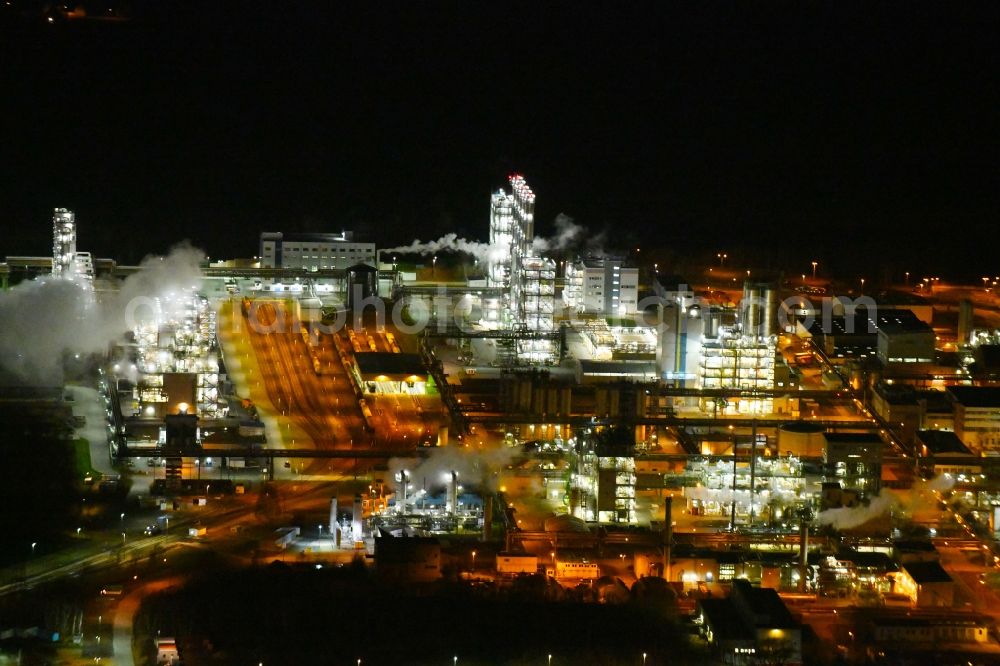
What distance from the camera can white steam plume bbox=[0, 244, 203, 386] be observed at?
45.0ft

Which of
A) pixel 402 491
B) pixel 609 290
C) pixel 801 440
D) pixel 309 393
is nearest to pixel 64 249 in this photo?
pixel 309 393

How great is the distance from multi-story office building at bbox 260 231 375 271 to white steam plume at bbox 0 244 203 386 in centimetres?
160

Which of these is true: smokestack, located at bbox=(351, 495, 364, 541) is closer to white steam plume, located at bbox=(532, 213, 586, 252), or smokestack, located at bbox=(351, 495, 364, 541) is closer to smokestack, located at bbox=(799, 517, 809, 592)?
smokestack, located at bbox=(799, 517, 809, 592)

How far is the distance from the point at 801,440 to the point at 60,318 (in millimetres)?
6070

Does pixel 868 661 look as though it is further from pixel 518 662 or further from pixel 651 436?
pixel 651 436

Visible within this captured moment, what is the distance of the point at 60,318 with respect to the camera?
47.5ft

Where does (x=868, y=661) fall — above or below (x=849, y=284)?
below

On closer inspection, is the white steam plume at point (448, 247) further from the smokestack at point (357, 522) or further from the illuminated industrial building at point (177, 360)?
the smokestack at point (357, 522)

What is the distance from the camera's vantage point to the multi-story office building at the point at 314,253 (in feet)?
58.0

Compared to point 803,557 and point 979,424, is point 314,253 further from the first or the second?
point 803,557

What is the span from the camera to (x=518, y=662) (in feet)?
28.6

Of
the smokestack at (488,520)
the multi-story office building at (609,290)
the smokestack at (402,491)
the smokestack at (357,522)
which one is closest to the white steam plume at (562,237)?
the multi-story office building at (609,290)

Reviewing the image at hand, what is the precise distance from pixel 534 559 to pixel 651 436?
109 inches

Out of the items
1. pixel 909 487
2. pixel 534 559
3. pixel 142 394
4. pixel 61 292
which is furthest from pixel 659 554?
pixel 61 292
